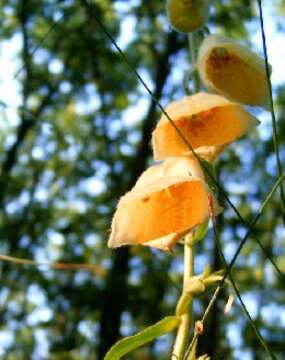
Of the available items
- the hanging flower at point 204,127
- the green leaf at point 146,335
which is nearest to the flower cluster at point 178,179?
the hanging flower at point 204,127

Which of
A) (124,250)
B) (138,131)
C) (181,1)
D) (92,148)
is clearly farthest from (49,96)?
(181,1)

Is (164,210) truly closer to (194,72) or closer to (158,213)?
(158,213)

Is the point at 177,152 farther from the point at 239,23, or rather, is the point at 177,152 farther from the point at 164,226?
the point at 239,23

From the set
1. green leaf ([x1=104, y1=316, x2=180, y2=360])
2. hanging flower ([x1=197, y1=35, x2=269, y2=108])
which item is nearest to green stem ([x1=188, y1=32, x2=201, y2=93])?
hanging flower ([x1=197, y1=35, x2=269, y2=108])

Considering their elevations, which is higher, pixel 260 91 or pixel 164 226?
pixel 260 91

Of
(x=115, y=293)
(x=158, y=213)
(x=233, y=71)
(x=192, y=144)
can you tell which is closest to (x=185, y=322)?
(x=158, y=213)

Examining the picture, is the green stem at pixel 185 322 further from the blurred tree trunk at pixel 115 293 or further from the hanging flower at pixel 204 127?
the blurred tree trunk at pixel 115 293
